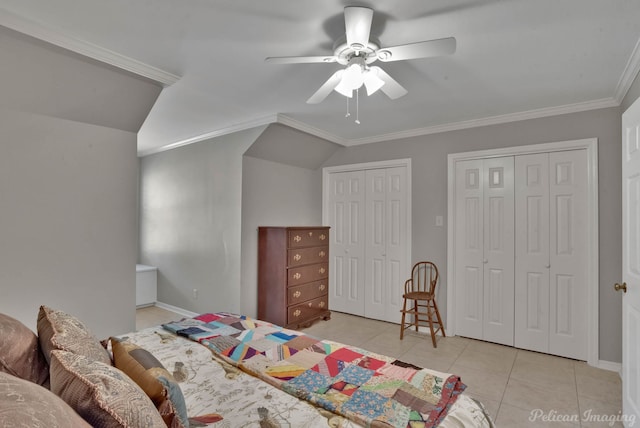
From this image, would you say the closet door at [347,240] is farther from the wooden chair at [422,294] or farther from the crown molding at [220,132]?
the crown molding at [220,132]

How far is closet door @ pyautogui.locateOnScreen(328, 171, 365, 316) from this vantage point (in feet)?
15.0

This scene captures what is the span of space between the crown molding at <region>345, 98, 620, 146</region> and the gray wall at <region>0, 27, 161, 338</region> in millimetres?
2770

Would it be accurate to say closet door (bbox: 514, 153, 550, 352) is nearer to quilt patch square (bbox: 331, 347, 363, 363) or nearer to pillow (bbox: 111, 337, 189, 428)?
quilt patch square (bbox: 331, 347, 363, 363)

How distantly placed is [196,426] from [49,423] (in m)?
0.70

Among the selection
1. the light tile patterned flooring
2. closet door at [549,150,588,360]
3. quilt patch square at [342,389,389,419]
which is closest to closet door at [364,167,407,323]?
the light tile patterned flooring

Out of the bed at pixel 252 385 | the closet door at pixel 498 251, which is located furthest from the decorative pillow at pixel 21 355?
the closet door at pixel 498 251

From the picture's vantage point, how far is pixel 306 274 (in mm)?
3990

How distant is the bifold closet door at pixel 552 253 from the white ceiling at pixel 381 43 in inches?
23.9

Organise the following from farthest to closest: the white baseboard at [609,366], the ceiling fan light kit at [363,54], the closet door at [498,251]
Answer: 1. the closet door at [498,251]
2. the white baseboard at [609,366]
3. the ceiling fan light kit at [363,54]

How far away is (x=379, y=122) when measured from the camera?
148 inches

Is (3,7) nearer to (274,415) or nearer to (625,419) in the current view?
(274,415)

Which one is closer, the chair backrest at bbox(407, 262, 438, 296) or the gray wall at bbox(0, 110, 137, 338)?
the gray wall at bbox(0, 110, 137, 338)

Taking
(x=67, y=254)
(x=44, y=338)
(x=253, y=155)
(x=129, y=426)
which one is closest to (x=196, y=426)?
(x=129, y=426)

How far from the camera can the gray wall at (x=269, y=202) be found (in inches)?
153
